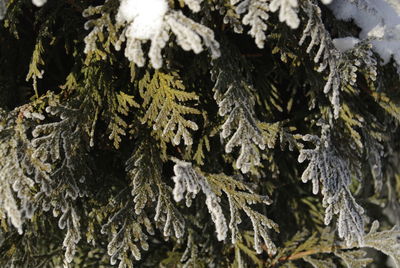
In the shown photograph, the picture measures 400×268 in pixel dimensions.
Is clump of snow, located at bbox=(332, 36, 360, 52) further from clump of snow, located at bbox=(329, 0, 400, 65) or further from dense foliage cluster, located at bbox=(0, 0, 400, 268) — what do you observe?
Answer: clump of snow, located at bbox=(329, 0, 400, 65)

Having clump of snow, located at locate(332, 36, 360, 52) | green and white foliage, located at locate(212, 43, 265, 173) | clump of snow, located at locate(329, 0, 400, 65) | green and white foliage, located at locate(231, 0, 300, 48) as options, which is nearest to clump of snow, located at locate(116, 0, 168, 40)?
green and white foliage, located at locate(231, 0, 300, 48)

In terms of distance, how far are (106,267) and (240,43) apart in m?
1.70

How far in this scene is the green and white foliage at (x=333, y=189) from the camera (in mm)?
2146

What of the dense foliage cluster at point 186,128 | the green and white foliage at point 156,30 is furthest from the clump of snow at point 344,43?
the green and white foliage at point 156,30

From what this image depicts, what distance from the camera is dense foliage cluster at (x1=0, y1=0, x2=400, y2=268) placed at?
1.93 metres

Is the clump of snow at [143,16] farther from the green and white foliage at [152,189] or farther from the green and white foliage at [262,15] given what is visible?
the green and white foliage at [152,189]

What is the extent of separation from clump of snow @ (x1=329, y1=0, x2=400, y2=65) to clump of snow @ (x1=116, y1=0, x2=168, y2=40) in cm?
124

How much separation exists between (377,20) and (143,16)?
4.90 ft

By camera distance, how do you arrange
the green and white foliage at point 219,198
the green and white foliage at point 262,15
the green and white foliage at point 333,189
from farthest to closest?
1. the green and white foliage at point 333,189
2. the green and white foliage at point 219,198
3. the green and white foliage at point 262,15

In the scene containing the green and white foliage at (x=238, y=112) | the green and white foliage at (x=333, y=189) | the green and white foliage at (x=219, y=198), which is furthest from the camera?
the green and white foliage at (x=333, y=189)

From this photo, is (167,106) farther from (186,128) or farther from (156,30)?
(156,30)

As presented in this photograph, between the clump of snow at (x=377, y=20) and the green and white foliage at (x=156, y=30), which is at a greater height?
the clump of snow at (x=377, y=20)

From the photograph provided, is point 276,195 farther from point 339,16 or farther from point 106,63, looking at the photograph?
point 106,63

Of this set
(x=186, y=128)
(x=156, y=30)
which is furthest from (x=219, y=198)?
(x=156, y=30)
